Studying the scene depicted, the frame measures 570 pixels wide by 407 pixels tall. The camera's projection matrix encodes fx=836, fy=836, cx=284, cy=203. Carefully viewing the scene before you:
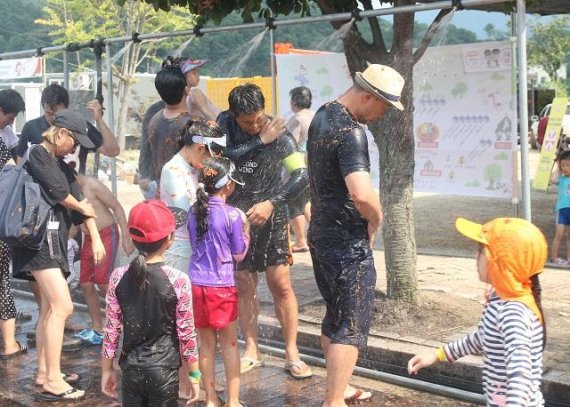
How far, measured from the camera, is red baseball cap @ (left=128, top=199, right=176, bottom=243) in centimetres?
411

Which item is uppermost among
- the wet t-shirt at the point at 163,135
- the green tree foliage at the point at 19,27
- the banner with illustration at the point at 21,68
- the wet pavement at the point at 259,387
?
the green tree foliage at the point at 19,27

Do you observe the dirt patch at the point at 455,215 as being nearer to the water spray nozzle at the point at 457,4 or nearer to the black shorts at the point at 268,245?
the black shorts at the point at 268,245

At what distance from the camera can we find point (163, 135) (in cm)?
611

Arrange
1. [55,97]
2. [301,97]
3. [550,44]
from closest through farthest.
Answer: [55,97] → [301,97] → [550,44]

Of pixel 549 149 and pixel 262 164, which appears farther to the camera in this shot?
pixel 549 149

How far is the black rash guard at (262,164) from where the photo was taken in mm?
5445

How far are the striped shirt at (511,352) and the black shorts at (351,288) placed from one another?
4.33 feet

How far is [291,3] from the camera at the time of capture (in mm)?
6801

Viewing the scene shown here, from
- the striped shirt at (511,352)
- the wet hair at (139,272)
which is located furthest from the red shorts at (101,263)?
the striped shirt at (511,352)

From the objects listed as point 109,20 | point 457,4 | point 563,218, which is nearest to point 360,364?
point 457,4

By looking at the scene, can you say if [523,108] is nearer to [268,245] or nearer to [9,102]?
[268,245]

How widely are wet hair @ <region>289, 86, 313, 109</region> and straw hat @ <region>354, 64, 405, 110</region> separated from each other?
400cm

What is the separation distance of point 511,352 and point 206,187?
2.22 m

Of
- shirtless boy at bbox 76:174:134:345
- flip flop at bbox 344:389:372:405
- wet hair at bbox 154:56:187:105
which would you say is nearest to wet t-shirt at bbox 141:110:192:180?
wet hair at bbox 154:56:187:105
